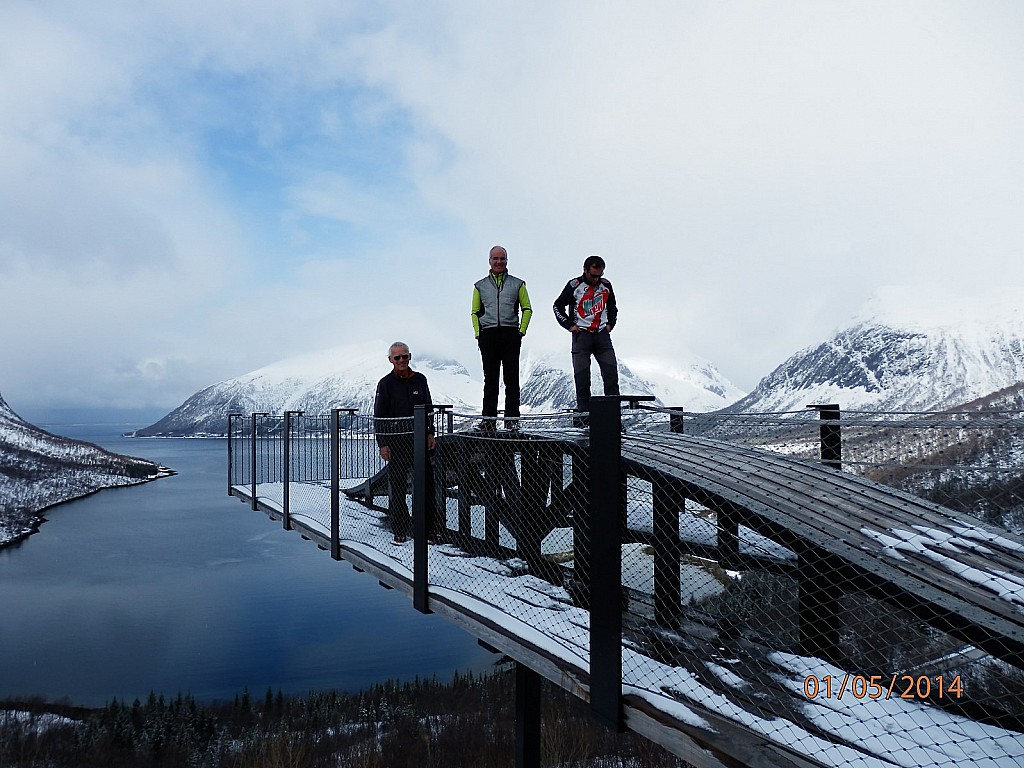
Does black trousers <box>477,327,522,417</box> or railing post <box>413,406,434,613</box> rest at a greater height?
black trousers <box>477,327,522,417</box>

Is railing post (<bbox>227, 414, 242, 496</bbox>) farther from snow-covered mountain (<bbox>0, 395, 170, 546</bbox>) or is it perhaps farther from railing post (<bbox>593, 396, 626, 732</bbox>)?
snow-covered mountain (<bbox>0, 395, 170, 546</bbox>)

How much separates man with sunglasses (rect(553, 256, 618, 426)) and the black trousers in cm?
48

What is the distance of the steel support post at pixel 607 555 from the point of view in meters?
3.08

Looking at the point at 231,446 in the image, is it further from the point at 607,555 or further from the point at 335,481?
the point at 607,555

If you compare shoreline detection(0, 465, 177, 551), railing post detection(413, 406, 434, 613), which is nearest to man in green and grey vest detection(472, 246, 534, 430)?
railing post detection(413, 406, 434, 613)

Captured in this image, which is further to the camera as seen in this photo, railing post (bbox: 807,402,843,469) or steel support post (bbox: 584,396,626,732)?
railing post (bbox: 807,402,843,469)

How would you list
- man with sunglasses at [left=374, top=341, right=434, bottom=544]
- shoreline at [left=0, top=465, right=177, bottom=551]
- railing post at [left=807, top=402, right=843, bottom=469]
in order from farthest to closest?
1. shoreline at [left=0, top=465, right=177, bottom=551]
2. man with sunglasses at [left=374, top=341, right=434, bottom=544]
3. railing post at [left=807, top=402, right=843, bottom=469]

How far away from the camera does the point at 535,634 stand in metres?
4.02

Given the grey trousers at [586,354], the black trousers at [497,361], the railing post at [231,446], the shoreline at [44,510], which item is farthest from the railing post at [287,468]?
the shoreline at [44,510]

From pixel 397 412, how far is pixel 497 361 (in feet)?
3.31

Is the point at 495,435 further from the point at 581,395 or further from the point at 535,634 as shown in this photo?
the point at 535,634

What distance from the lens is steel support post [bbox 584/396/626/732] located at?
10.1ft

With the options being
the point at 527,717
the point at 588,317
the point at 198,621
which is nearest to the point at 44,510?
the point at 198,621

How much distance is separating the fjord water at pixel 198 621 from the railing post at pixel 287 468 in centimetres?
3836
